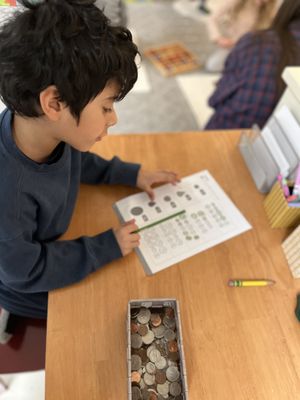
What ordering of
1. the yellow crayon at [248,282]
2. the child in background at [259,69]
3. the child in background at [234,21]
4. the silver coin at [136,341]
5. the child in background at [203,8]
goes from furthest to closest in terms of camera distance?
the child in background at [203,8] < the child in background at [234,21] < the child in background at [259,69] < the yellow crayon at [248,282] < the silver coin at [136,341]

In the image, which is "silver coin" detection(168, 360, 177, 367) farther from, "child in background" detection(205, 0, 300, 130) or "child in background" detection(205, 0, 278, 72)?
"child in background" detection(205, 0, 278, 72)

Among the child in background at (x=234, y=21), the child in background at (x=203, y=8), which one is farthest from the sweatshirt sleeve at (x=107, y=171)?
the child in background at (x=203, y=8)

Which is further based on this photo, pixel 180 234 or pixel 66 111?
pixel 180 234

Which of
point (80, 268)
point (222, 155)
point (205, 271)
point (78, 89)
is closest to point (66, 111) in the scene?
point (78, 89)

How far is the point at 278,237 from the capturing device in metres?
0.73

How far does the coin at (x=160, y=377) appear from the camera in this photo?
52 centimetres

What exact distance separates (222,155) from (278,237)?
27 centimetres

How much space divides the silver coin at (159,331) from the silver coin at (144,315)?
2 cm

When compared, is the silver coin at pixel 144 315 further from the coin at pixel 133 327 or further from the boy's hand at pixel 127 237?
the boy's hand at pixel 127 237

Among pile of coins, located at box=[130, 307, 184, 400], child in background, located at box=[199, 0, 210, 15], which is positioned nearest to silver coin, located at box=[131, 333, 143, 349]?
pile of coins, located at box=[130, 307, 184, 400]

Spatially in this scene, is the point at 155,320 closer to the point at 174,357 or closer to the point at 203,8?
the point at 174,357

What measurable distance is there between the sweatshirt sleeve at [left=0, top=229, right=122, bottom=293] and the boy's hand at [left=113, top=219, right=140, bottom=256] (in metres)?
0.01

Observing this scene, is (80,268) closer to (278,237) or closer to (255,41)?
(278,237)

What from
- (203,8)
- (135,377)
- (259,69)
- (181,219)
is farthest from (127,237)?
(203,8)
